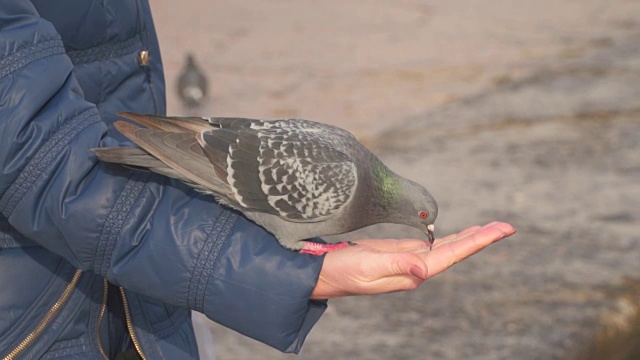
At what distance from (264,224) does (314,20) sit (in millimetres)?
8366

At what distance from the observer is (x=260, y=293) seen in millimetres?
A: 1973

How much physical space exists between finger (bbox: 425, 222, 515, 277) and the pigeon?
0.92ft

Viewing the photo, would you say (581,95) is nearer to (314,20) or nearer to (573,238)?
(573,238)

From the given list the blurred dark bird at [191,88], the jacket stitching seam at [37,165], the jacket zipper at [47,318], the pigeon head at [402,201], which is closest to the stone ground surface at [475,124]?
the blurred dark bird at [191,88]

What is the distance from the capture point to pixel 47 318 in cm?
208

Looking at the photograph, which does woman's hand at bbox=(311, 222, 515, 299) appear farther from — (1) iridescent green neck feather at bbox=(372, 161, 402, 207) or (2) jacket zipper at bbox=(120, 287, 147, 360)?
(1) iridescent green neck feather at bbox=(372, 161, 402, 207)

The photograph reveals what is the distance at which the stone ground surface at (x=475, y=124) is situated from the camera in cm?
442

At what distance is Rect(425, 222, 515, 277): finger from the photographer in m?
2.03

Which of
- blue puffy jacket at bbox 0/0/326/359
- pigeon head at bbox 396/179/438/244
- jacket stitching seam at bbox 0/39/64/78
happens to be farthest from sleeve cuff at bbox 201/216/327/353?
pigeon head at bbox 396/179/438/244

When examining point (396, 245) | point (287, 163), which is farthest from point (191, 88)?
point (396, 245)

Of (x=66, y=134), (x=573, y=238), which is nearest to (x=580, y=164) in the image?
(x=573, y=238)

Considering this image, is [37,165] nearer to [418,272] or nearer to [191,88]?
[418,272]

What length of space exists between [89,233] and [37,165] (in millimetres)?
155

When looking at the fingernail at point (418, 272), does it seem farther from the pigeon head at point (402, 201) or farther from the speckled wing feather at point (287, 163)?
the pigeon head at point (402, 201)
